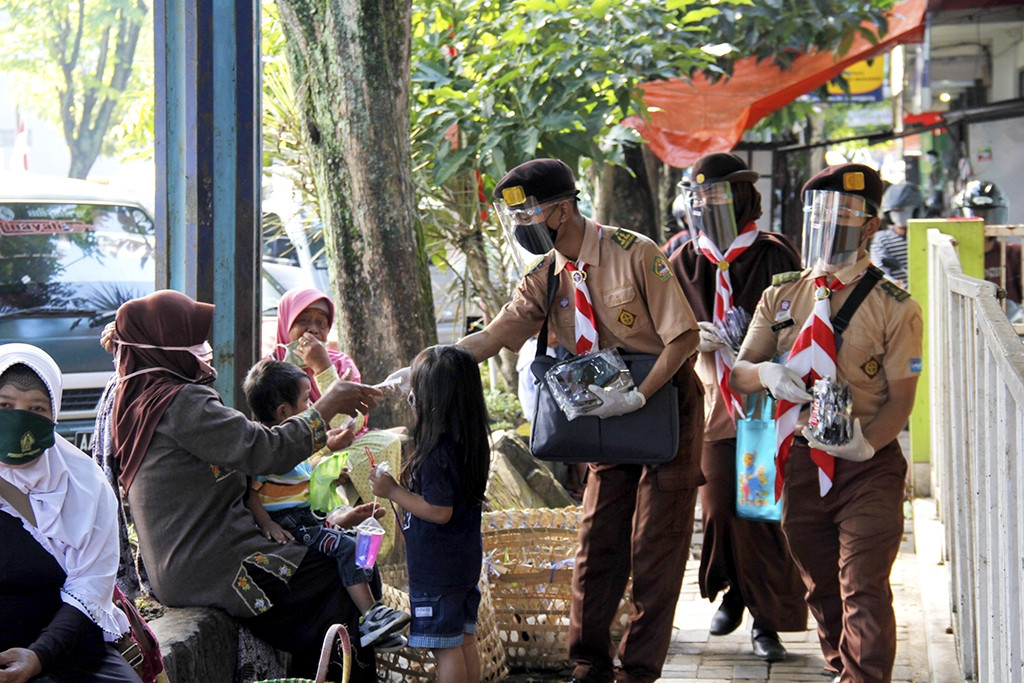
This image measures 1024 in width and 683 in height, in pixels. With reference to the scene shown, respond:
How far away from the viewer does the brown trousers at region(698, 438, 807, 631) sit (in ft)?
15.5

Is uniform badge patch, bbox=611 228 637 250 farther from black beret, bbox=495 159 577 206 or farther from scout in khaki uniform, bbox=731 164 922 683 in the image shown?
scout in khaki uniform, bbox=731 164 922 683

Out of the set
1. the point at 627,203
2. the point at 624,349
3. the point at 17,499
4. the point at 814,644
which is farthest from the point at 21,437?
the point at 627,203

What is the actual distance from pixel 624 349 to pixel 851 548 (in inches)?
38.0

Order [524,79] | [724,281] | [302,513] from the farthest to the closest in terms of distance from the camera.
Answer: [524,79] → [724,281] → [302,513]

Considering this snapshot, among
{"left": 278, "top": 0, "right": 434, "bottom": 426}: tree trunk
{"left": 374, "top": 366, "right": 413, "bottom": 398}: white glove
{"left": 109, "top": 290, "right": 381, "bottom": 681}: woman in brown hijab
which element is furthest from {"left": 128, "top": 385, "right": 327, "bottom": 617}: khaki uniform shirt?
{"left": 278, "top": 0, "right": 434, "bottom": 426}: tree trunk

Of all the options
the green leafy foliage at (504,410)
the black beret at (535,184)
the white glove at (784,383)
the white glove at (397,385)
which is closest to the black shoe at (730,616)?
the white glove at (784,383)

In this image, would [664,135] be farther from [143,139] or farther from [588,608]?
[588,608]

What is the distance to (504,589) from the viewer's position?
4.62 m

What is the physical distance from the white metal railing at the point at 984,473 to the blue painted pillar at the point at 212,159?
2.73m

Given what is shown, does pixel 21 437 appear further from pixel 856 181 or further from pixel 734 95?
pixel 734 95

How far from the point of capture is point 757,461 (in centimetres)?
447

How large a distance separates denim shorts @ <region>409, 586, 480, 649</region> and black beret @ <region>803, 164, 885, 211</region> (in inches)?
69.1

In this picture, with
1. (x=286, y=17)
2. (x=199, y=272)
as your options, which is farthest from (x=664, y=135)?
(x=199, y=272)

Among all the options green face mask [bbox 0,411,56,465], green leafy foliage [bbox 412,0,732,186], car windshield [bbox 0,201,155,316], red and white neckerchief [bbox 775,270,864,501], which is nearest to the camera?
green face mask [bbox 0,411,56,465]
